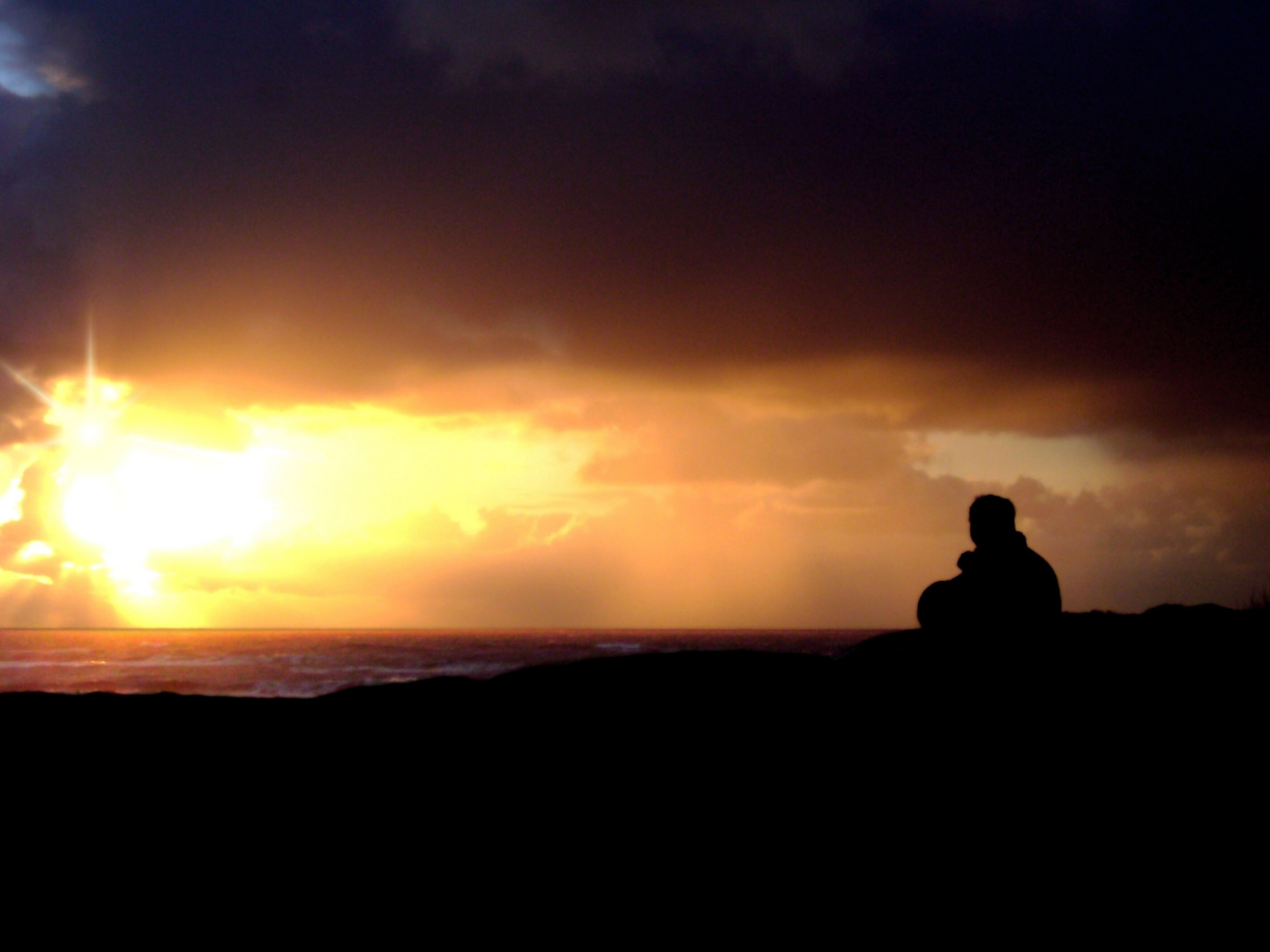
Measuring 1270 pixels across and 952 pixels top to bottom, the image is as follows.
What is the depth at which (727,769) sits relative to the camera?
4.45m

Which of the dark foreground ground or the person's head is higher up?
the person's head

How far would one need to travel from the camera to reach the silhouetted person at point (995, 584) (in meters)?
5.43

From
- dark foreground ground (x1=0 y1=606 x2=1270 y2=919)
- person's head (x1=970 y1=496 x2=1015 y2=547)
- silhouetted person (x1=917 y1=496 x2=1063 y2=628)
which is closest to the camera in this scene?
dark foreground ground (x1=0 y1=606 x2=1270 y2=919)

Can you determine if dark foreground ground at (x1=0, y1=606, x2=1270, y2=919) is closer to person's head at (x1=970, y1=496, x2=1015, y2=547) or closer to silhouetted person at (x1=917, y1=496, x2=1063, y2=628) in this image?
silhouetted person at (x1=917, y1=496, x2=1063, y2=628)

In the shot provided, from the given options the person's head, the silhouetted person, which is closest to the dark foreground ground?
the silhouetted person

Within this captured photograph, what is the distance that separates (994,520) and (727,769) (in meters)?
2.48

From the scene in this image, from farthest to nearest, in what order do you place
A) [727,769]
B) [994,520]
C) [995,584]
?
[994,520]
[995,584]
[727,769]

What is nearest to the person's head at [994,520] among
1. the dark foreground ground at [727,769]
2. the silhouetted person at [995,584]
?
the silhouetted person at [995,584]

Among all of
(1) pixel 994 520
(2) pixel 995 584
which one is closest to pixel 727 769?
(2) pixel 995 584

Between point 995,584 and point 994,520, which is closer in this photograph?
point 995,584

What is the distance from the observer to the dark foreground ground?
3961mm

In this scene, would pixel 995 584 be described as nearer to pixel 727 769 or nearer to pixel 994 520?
pixel 994 520

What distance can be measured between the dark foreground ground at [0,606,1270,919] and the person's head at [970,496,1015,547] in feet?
2.09

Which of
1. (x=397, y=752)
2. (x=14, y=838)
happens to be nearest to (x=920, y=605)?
(x=397, y=752)
